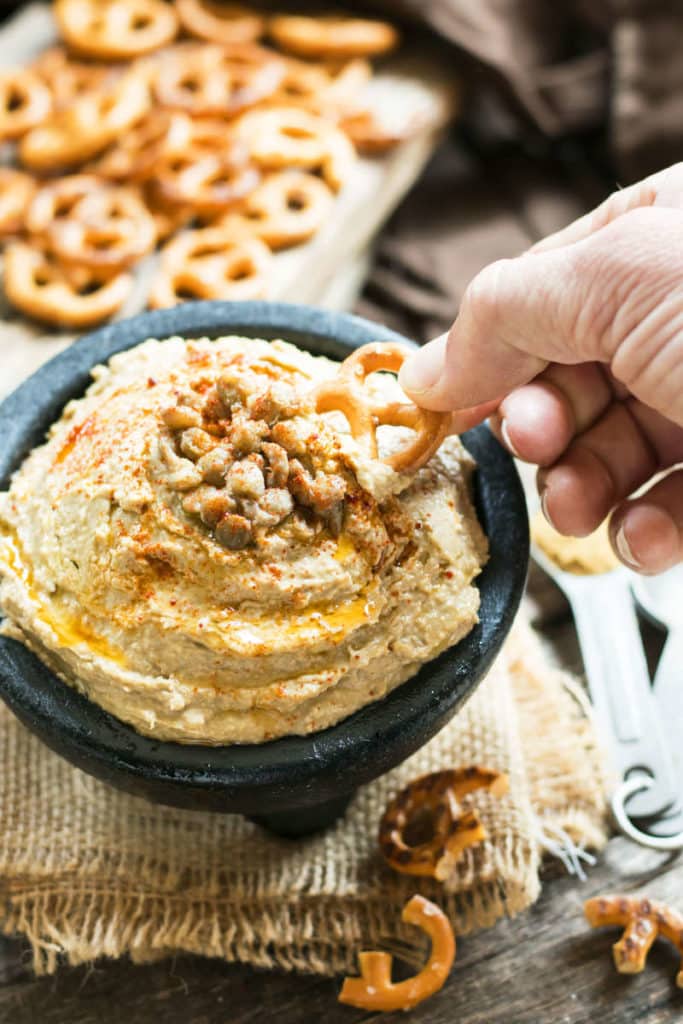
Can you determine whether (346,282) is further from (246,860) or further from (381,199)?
(246,860)

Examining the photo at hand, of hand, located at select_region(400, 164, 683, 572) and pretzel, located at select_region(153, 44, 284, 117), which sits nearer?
hand, located at select_region(400, 164, 683, 572)

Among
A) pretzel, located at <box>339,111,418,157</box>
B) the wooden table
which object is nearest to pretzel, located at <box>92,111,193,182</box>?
pretzel, located at <box>339,111,418,157</box>

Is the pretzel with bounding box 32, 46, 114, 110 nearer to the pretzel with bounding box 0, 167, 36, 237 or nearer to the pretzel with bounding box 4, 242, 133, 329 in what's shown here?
the pretzel with bounding box 0, 167, 36, 237

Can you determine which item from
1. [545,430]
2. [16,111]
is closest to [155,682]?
[545,430]

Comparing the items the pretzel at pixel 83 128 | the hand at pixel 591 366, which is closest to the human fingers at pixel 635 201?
the hand at pixel 591 366

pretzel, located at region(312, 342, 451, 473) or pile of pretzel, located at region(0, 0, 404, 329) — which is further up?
pretzel, located at region(312, 342, 451, 473)

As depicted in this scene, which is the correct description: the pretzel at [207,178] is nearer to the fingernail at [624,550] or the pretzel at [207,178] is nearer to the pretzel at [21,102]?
the pretzel at [21,102]

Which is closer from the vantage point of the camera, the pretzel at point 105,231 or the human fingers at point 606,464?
the human fingers at point 606,464
